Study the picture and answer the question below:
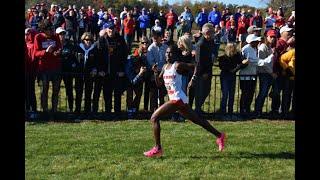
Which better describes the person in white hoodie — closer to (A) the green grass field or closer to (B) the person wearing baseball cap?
(B) the person wearing baseball cap

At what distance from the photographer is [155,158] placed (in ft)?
30.4

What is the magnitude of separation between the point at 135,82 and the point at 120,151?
368cm

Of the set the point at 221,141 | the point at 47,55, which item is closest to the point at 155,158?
the point at 221,141

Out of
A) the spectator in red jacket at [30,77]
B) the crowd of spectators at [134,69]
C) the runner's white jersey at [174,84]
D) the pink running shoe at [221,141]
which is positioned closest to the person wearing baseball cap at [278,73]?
the crowd of spectators at [134,69]

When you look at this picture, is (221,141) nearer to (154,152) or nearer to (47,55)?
(154,152)

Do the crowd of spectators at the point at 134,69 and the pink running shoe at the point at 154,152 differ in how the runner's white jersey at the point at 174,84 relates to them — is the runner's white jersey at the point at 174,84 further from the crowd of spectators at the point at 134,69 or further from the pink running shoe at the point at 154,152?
the crowd of spectators at the point at 134,69

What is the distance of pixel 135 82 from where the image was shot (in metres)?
13.2

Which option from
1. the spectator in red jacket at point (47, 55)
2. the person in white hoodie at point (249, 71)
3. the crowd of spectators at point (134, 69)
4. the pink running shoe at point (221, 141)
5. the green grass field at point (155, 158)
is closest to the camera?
the green grass field at point (155, 158)

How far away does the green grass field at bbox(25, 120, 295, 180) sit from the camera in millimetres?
8414

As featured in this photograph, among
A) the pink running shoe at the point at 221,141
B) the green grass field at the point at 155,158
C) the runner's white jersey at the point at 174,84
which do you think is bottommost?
the green grass field at the point at 155,158

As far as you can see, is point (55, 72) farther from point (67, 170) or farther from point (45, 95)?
point (67, 170)

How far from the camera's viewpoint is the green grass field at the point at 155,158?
331 inches
